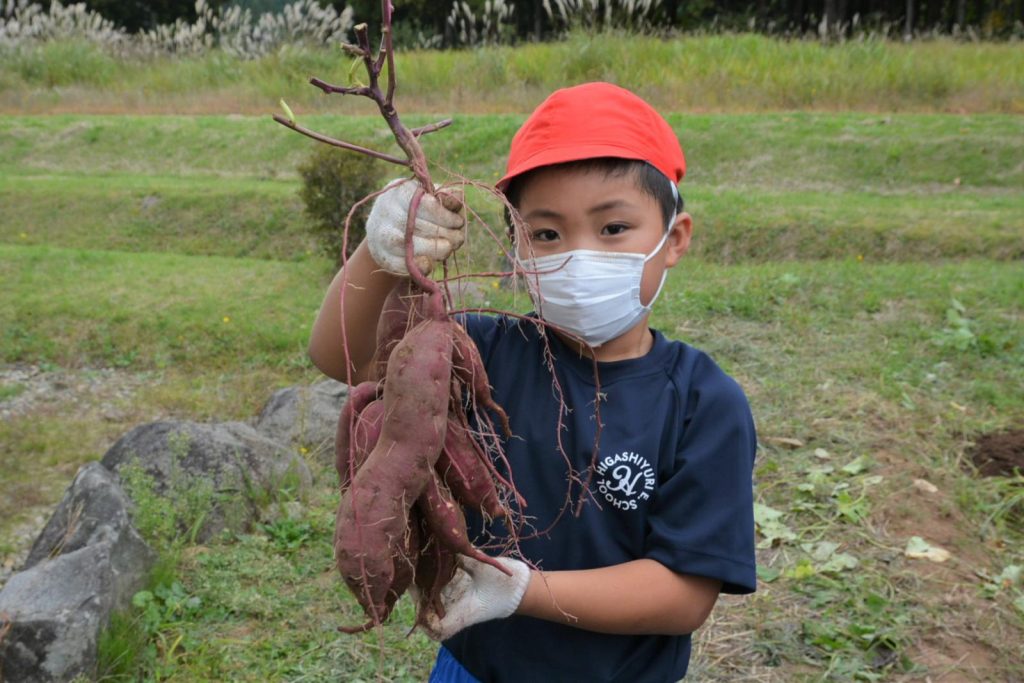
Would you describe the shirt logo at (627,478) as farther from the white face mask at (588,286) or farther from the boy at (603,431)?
the white face mask at (588,286)

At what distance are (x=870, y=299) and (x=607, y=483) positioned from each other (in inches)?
190

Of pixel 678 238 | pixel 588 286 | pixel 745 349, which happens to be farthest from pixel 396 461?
pixel 745 349

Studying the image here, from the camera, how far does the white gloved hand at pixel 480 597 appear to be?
1604 mm

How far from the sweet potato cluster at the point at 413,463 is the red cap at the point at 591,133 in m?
0.35

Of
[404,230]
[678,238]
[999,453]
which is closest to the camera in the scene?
[404,230]

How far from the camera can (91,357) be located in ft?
20.3

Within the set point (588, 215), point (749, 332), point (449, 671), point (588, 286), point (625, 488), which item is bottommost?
point (749, 332)

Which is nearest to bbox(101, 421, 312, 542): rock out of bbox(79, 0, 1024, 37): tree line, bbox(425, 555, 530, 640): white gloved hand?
bbox(425, 555, 530, 640): white gloved hand

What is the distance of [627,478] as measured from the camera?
1.72 m

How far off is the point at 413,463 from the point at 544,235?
0.51 meters

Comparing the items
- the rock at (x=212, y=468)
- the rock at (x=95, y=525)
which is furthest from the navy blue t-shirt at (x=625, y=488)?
the rock at (x=212, y=468)

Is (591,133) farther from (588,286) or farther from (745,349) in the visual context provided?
(745,349)

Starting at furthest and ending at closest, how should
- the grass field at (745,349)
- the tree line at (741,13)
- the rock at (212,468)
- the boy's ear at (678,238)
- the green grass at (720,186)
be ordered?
1. the tree line at (741,13)
2. the green grass at (720,186)
3. the rock at (212,468)
4. the grass field at (745,349)
5. the boy's ear at (678,238)

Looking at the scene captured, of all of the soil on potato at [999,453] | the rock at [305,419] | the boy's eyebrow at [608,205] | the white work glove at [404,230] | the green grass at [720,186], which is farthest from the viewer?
the green grass at [720,186]
